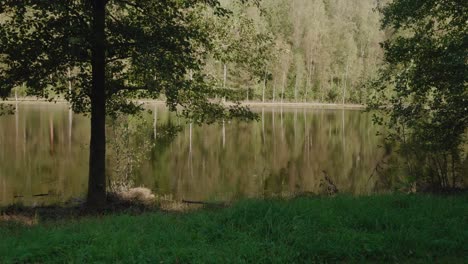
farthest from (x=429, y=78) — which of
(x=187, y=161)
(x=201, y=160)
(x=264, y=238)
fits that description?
(x=201, y=160)

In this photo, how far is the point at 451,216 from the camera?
29.9ft

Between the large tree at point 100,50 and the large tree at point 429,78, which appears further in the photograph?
the large tree at point 429,78

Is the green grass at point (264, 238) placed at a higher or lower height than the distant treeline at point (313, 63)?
lower

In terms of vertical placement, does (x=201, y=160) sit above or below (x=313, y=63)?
below

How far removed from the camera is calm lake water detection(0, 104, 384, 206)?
20.2 m

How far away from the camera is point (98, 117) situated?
12.8m

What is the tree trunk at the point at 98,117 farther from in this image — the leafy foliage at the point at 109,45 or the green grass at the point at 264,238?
the green grass at the point at 264,238

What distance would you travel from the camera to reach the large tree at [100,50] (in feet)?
37.7

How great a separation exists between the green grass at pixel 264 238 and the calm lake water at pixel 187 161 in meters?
6.97

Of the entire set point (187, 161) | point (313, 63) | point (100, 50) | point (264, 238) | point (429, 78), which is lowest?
point (187, 161)

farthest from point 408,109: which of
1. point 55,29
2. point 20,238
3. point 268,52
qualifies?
point 20,238

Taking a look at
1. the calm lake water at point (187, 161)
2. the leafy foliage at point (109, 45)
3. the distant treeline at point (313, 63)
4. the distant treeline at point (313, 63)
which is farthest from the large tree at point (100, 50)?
the distant treeline at point (313, 63)

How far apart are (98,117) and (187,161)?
54.7 ft

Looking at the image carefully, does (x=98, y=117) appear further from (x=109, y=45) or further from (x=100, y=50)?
(x=109, y=45)
